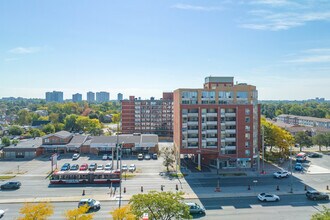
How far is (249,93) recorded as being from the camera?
250 ft

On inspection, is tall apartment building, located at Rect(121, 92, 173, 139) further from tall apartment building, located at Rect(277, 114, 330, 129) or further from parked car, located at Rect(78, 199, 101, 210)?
parked car, located at Rect(78, 199, 101, 210)

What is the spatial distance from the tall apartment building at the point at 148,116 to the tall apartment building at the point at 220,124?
6188 centimetres

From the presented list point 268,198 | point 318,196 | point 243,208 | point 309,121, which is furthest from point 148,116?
point 318,196

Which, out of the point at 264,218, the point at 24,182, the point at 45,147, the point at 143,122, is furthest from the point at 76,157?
the point at 264,218

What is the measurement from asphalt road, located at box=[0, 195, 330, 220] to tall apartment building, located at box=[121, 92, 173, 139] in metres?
87.8

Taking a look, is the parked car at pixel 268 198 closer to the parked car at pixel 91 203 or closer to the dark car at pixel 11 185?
the parked car at pixel 91 203

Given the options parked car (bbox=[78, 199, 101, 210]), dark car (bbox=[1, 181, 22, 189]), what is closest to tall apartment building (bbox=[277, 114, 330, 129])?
parked car (bbox=[78, 199, 101, 210])

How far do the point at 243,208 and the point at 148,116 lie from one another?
94.7m

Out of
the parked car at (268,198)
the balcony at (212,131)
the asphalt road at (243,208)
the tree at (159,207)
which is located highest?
the balcony at (212,131)

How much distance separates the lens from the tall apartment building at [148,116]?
137 metres

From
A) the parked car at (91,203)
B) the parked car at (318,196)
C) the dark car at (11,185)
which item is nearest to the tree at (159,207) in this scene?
the parked car at (91,203)

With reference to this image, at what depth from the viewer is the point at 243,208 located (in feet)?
151

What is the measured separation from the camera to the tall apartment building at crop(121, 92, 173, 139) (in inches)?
5389

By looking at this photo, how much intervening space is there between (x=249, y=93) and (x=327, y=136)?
4093cm
